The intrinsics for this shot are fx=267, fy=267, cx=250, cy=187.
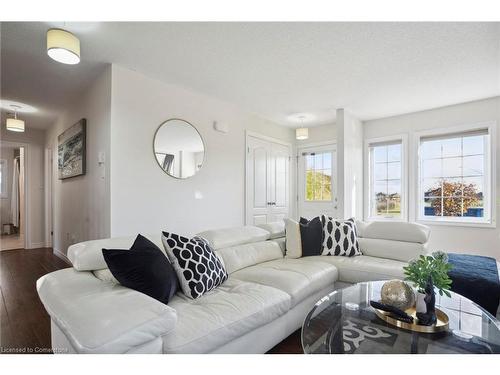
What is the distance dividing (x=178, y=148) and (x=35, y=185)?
158 inches

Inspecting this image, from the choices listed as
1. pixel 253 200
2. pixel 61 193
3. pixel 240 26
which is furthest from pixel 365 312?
pixel 61 193

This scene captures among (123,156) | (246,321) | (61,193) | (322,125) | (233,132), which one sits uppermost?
(322,125)

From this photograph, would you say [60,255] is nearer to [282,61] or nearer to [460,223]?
[282,61]

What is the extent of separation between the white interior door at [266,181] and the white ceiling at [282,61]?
A: 38.3 inches

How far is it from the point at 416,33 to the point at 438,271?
1.91m

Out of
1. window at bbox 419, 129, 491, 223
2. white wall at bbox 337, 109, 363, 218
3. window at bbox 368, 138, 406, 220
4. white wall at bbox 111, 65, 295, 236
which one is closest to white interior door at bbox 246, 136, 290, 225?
white wall at bbox 111, 65, 295, 236

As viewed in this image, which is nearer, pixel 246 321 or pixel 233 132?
pixel 246 321

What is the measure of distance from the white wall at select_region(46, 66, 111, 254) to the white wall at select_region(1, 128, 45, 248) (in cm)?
147

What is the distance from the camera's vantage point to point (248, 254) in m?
2.41

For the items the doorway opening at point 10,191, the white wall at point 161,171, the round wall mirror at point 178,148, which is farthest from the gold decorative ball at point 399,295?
the doorway opening at point 10,191

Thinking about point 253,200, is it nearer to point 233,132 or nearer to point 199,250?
point 233,132

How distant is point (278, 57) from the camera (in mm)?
2551

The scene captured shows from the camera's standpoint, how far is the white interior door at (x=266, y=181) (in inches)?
173

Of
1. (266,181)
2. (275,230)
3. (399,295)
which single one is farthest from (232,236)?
(266,181)
